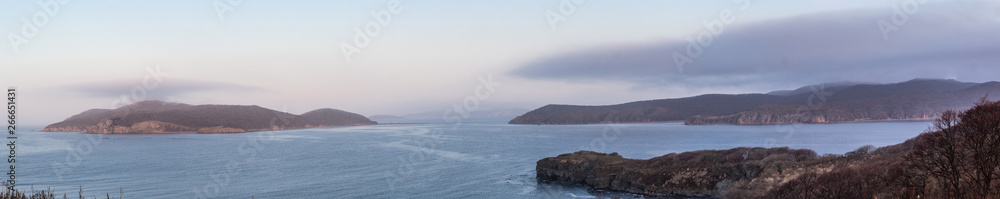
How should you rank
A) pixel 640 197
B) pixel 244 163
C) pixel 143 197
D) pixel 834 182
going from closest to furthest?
pixel 834 182 < pixel 640 197 < pixel 143 197 < pixel 244 163

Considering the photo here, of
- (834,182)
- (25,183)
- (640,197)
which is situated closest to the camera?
(834,182)

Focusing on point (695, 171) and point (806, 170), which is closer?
point (806, 170)

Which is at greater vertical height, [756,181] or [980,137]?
[980,137]

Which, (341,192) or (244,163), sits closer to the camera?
(341,192)

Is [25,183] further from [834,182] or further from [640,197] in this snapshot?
[834,182]

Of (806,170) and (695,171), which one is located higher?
(806,170)

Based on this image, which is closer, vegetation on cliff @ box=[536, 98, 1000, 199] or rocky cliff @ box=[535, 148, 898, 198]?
vegetation on cliff @ box=[536, 98, 1000, 199]

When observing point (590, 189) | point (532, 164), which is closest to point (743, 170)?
point (590, 189)

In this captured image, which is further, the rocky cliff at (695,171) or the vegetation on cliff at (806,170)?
the rocky cliff at (695,171)
